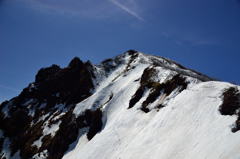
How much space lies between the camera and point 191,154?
10789 millimetres

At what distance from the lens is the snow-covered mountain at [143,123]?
11570mm

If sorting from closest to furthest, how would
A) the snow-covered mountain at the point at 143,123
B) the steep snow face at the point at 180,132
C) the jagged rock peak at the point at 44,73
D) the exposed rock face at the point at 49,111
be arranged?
the steep snow face at the point at 180,132, the snow-covered mountain at the point at 143,123, the exposed rock face at the point at 49,111, the jagged rock peak at the point at 44,73

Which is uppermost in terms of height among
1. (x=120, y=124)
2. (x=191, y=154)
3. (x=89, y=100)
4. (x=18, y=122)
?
(x=18, y=122)

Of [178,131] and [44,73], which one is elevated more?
[44,73]

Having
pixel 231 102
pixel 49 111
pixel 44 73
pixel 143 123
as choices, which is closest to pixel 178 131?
pixel 231 102

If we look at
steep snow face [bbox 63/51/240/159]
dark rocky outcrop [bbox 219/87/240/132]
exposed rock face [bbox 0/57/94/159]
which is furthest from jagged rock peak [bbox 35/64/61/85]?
dark rocky outcrop [bbox 219/87/240/132]

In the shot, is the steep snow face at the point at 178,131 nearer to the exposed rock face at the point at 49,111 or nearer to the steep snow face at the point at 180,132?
the steep snow face at the point at 180,132

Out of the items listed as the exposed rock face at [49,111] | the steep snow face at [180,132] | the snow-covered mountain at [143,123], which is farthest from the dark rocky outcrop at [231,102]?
the exposed rock face at [49,111]

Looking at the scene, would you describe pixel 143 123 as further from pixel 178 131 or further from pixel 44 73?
pixel 44 73

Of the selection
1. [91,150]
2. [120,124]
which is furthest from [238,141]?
[91,150]

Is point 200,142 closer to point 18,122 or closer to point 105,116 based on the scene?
point 105,116

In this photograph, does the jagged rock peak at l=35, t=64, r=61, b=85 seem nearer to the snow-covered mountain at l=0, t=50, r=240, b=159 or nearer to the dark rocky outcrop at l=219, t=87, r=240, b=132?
the snow-covered mountain at l=0, t=50, r=240, b=159

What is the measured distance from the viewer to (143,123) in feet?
63.0

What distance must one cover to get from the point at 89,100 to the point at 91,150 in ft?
55.4
